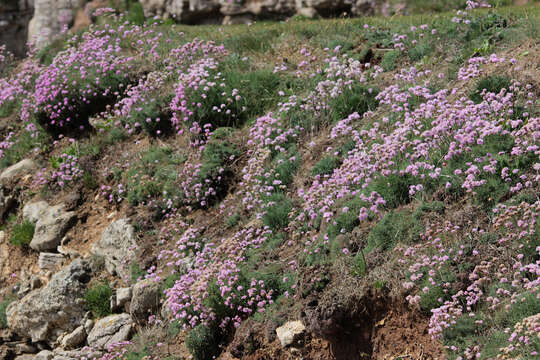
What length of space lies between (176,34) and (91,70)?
1943 millimetres

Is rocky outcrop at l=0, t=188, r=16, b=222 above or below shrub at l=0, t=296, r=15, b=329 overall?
above

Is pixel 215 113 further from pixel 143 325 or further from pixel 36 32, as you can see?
pixel 36 32

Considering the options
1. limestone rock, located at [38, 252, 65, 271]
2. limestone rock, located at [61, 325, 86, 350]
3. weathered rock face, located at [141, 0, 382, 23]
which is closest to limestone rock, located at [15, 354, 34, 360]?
limestone rock, located at [61, 325, 86, 350]

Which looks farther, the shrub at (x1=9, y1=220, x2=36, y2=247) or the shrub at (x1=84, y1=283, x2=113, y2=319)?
the shrub at (x1=9, y1=220, x2=36, y2=247)

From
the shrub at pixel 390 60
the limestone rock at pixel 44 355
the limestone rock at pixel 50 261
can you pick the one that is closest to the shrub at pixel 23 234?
the limestone rock at pixel 50 261

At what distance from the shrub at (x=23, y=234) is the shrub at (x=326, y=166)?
5812mm

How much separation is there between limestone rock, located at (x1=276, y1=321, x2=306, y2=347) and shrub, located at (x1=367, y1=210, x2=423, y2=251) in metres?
1.09

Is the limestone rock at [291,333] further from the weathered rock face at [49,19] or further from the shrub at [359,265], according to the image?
the weathered rock face at [49,19]

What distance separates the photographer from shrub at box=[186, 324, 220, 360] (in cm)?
826

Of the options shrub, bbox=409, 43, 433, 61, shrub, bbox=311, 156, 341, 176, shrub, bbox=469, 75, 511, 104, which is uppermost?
shrub, bbox=469, 75, 511, 104

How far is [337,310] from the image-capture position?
7.27 m

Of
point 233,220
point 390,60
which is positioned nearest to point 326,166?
point 233,220

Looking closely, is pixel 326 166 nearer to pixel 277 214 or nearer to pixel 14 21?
pixel 277 214

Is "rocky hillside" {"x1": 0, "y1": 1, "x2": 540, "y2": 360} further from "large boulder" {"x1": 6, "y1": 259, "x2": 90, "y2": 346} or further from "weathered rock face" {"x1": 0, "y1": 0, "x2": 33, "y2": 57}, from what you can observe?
"weathered rock face" {"x1": 0, "y1": 0, "x2": 33, "y2": 57}
